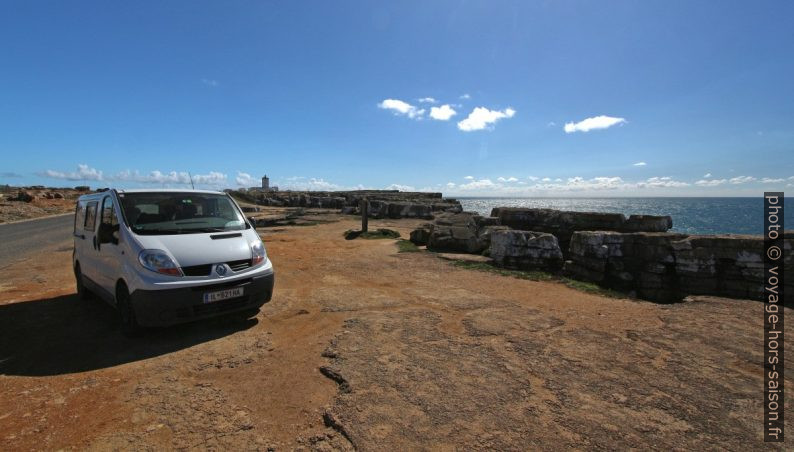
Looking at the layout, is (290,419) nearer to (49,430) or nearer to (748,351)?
(49,430)

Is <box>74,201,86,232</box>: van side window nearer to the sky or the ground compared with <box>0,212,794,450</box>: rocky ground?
nearer to the sky

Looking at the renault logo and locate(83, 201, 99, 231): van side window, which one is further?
locate(83, 201, 99, 231): van side window

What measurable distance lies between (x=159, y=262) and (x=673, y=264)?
9890 mm

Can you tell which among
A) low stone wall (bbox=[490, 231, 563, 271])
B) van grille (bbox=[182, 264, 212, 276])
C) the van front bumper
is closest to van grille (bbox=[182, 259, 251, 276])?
van grille (bbox=[182, 264, 212, 276])

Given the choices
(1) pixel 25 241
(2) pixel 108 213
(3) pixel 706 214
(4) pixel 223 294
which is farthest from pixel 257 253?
(3) pixel 706 214

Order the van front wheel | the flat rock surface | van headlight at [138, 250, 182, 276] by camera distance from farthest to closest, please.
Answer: the flat rock surface < the van front wheel < van headlight at [138, 250, 182, 276]

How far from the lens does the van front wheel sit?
15.1 feet

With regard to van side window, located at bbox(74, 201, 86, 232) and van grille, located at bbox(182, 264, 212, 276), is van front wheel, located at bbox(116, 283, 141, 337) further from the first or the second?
van side window, located at bbox(74, 201, 86, 232)

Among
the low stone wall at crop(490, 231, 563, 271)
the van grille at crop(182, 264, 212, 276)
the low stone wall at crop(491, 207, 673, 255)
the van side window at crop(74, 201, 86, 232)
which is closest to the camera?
the van grille at crop(182, 264, 212, 276)

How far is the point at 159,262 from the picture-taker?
4418 millimetres

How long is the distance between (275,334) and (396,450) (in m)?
2.82

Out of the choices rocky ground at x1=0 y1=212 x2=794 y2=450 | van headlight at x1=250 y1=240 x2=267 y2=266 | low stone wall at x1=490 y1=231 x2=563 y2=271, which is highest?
van headlight at x1=250 y1=240 x2=267 y2=266

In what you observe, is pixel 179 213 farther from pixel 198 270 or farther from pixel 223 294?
pixel 223 294

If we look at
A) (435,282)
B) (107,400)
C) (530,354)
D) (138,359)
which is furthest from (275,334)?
(435,282)
